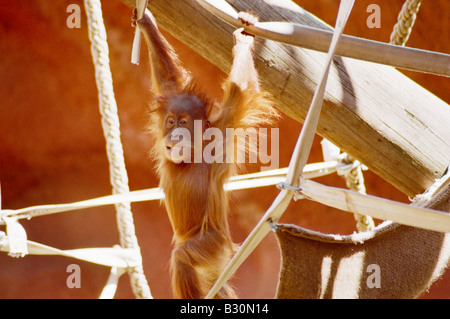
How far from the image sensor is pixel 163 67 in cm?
223

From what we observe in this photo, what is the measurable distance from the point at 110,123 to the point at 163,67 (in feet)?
1.02

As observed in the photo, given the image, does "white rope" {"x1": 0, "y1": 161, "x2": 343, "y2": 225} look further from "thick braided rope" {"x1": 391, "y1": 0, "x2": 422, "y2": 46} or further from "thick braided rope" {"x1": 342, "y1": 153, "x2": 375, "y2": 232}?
"thick braided rope" {"x1": 391, "y1": 0, "x2": 422, "y2": 46}

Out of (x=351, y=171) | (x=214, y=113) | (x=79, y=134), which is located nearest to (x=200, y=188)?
(x=214, y=113)

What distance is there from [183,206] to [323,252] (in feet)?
2.82

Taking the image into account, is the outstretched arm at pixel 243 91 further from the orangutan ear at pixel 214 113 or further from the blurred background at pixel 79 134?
the blurred background at pixel 79 134

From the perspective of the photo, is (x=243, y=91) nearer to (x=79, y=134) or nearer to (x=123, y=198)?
(x=123, y=198)

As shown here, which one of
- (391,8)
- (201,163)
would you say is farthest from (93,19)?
(391,8)

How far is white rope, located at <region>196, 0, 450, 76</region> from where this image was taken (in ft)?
4.26

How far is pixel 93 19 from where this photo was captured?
2.15 m

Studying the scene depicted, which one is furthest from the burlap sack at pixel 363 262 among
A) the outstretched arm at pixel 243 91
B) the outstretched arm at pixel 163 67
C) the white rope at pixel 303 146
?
the outstretched arm at pixel 163 67

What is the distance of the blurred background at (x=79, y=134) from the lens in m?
4.92

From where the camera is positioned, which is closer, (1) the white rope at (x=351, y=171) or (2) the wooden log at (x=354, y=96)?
(2) the wooden log at (x=354, y=96)

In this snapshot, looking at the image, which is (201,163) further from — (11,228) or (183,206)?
(11,228)

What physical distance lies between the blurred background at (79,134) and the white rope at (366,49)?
3.56 meters
